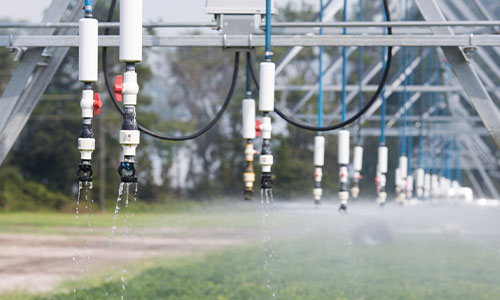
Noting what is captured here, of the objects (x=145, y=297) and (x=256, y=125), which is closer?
(x=256, y=125)

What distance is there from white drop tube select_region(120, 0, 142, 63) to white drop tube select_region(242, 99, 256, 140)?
6.34 feet

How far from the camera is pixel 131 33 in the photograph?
177 inches

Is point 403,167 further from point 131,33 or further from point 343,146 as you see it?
point 131,33

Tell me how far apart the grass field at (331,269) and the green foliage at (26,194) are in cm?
1474

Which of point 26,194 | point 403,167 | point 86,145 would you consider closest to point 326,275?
point 403,167

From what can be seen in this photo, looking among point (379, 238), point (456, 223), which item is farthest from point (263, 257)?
point (456, 223)

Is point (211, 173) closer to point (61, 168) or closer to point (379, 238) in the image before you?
point (61, 168)

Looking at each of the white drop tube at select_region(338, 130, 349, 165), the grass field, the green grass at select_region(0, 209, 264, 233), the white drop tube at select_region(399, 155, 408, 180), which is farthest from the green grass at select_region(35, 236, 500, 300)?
the green grass at select_region(0, 209, 264, 233)

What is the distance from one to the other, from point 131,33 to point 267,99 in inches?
51.7

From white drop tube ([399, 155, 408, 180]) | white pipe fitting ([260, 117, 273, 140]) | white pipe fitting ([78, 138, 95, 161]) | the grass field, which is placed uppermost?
white pipe fitting ([260, 117, 273, 140])

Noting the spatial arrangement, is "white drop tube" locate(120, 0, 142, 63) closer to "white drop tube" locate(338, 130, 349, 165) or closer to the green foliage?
"white drop tube" locate(338, 130, 349, 165)

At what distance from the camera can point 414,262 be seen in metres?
15.6

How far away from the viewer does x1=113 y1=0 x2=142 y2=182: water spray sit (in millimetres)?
4480

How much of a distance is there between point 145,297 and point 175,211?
2609 centimetres
